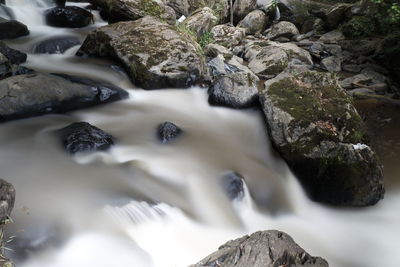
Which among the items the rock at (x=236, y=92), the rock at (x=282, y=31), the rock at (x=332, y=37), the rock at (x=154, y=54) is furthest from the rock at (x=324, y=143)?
Result: the rock at (x=282, y=31)

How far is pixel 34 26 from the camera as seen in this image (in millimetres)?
10133

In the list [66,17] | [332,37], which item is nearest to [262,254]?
[66,17]

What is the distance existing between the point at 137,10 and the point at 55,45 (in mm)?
2345

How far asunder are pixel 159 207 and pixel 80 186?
3.39 feet

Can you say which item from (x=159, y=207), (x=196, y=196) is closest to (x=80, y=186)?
(x=159, y=207)

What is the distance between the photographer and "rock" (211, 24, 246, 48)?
453 inches

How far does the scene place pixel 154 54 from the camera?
738cm

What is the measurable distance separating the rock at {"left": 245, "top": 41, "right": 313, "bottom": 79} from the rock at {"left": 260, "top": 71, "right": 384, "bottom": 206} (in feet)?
11.0

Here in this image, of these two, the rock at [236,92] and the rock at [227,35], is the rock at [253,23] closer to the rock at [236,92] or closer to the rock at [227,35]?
the rock at [227,35]

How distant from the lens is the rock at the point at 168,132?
5.77 meters

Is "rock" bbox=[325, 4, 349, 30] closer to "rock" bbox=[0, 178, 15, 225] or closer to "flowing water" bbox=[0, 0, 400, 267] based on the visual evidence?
"flowing water" bbox=[0, 0, 400, 267]

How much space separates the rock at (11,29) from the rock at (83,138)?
509 cm

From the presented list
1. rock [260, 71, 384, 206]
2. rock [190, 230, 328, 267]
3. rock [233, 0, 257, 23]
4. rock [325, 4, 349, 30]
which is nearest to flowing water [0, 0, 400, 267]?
rock [260, 71, 384, 206]

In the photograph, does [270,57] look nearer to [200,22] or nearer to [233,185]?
[200,22]
